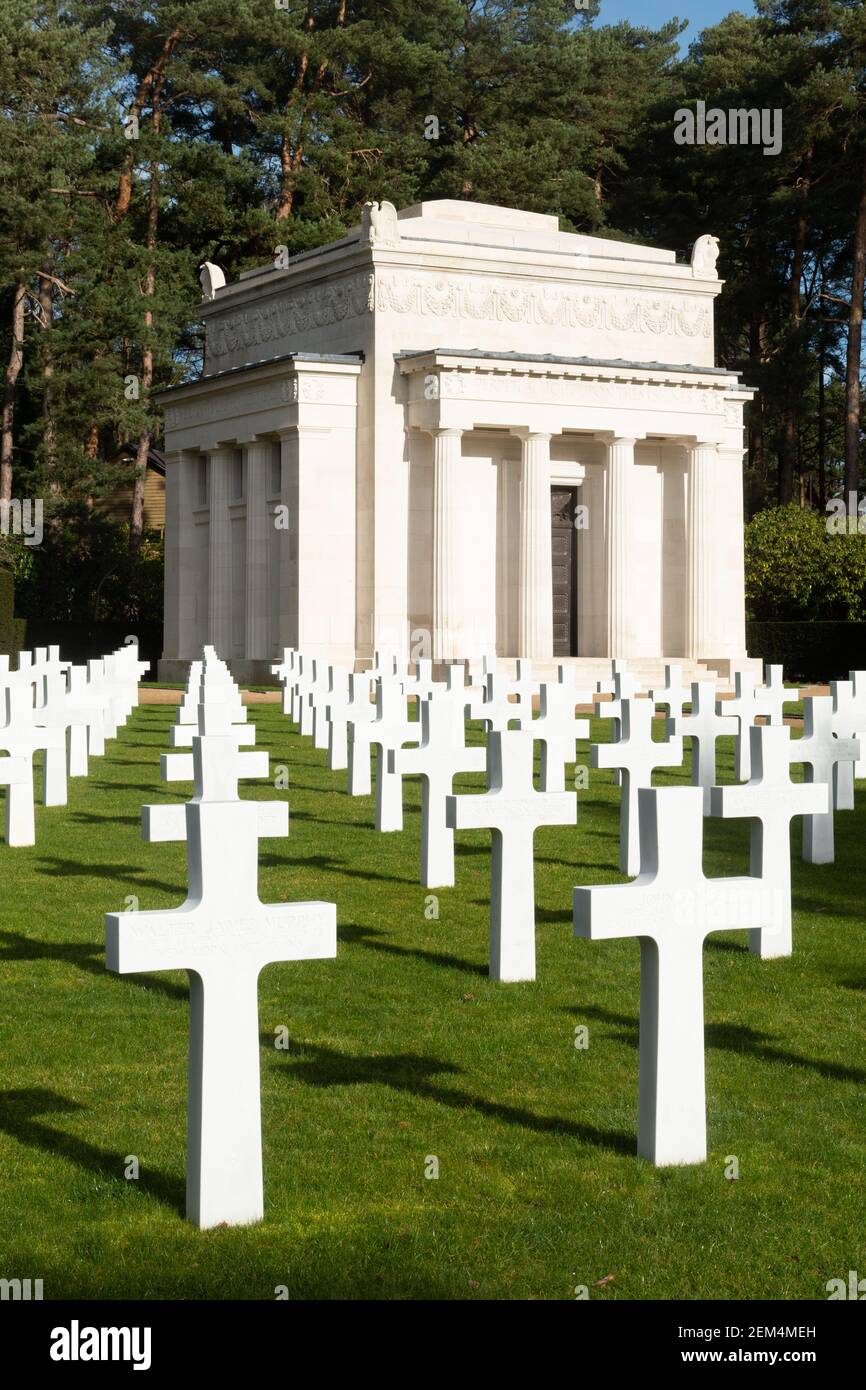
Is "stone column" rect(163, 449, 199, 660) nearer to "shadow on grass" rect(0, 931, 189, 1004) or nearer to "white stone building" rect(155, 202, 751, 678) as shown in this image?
"white stone building" rect(155, 202, 751, 678)

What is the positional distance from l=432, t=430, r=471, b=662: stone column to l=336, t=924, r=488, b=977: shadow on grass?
32380mm

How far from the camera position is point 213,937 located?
585 centimetres

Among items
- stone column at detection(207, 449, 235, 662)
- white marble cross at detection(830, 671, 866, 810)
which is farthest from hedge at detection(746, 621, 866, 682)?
white marble cross at detection(830, 671, 866, 810)

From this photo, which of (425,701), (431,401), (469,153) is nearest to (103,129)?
(469,153)

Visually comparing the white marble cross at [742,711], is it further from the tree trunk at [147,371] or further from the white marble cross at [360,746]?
the tree trunk at [147,371]

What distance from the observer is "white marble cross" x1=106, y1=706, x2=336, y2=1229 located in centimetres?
579

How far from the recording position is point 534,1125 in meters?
7.01

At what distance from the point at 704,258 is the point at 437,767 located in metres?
38.2

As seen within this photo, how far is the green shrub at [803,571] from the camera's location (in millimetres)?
51094

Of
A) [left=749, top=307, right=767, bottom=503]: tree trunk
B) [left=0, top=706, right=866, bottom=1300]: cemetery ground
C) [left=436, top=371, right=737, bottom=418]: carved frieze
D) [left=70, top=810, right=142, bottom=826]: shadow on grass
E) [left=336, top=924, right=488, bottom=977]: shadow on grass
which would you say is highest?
[left=749, top=307, right=767, bottom=503]: tree trunk

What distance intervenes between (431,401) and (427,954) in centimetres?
3394

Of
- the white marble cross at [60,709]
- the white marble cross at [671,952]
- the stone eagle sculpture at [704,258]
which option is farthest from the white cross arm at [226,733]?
the stone eagle sculpture at [704,258]

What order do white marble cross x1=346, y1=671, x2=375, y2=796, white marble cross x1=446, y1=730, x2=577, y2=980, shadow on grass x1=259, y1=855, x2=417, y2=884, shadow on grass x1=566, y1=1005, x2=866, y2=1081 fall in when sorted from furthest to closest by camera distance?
white marble cross x1=346, y1=671, x2=375, y2=796 < shadow on grass x1=259, y1=855, x2=417, y2=884 < white marble cross x1=446, y1=730, x2=577, y2=980 < shadow on grass x1=566, y1=1005, x2=866, y2=1081
